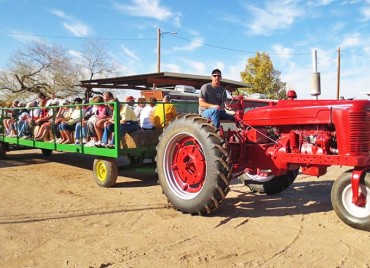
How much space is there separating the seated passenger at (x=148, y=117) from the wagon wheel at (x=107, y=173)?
0.90m

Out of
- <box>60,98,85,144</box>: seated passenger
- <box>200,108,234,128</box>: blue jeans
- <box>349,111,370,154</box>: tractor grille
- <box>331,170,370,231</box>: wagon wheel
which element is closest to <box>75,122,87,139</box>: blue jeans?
<box>60,98,85,144</box>: seated passenger

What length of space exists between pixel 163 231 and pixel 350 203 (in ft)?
6.76

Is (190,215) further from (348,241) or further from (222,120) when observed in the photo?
(348,241)

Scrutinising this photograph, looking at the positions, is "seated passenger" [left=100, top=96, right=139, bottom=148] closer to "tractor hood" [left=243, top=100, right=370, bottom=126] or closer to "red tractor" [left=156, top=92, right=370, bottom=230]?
"red tractor" [left=156, top=92, right=370, bottom=230]

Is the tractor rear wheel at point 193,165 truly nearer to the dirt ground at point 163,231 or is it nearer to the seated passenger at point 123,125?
the dirt ground at point 163,231

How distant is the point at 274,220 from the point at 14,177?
5.36 meters

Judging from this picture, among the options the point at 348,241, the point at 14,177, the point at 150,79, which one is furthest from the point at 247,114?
the point at 150,79

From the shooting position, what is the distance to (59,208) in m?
5.23

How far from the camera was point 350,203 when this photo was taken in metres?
4.23

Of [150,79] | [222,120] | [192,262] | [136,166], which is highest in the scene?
[150,79]

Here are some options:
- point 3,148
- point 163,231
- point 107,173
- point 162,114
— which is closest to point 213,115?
point 163,231

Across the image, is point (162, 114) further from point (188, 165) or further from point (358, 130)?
point (358, 130)

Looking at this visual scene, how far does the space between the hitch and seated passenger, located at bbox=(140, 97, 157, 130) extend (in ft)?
12.9

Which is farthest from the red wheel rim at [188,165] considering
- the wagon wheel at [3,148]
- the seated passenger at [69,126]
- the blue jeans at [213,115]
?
the wagon wheel at [3,148]
